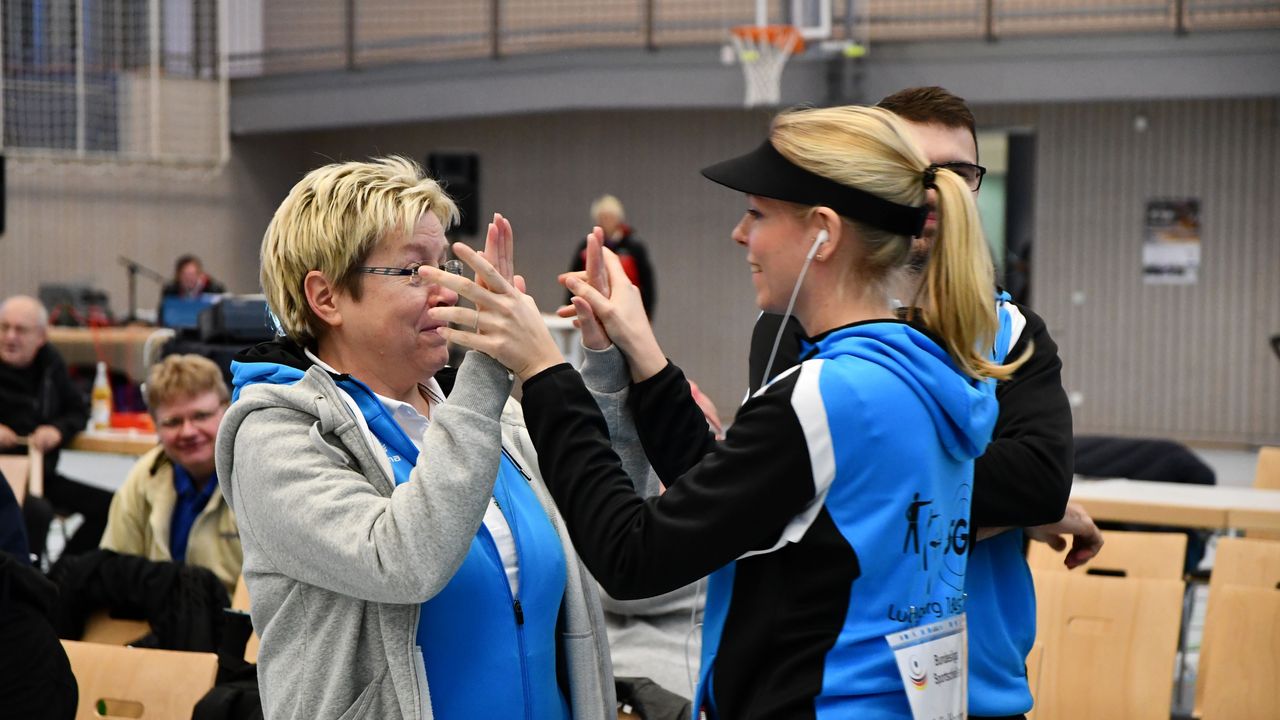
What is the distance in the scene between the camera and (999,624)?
1710mm

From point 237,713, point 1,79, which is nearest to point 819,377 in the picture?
point 237,713

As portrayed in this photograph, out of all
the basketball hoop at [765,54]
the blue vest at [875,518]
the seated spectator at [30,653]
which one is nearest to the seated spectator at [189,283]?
the basketball hoop at [765,54]

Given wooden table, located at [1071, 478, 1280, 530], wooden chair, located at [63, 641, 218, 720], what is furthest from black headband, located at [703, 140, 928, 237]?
wooden table, located at [1071, 478, 1280, 530]

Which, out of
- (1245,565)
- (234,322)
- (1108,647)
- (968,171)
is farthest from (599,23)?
(968,171)

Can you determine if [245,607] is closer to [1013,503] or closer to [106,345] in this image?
[1013,503]

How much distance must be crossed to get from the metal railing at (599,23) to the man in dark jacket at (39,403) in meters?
6.67

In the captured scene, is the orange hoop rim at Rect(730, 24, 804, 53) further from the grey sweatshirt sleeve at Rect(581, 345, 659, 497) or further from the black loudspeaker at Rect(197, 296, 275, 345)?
the grey sweatshirt sleeve at Rect(581, 345, 659, 497)

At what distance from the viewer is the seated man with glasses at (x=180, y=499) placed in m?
3.76

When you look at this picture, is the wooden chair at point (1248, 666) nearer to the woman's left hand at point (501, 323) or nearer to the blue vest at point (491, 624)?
the blue vest at point (491, 624)

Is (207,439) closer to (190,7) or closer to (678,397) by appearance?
(678,397)

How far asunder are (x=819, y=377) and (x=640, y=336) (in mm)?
311

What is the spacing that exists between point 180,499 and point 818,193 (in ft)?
9.59

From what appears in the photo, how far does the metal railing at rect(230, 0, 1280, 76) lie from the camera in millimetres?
11297

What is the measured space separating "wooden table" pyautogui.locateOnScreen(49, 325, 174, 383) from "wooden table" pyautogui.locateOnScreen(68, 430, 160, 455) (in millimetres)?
6076
